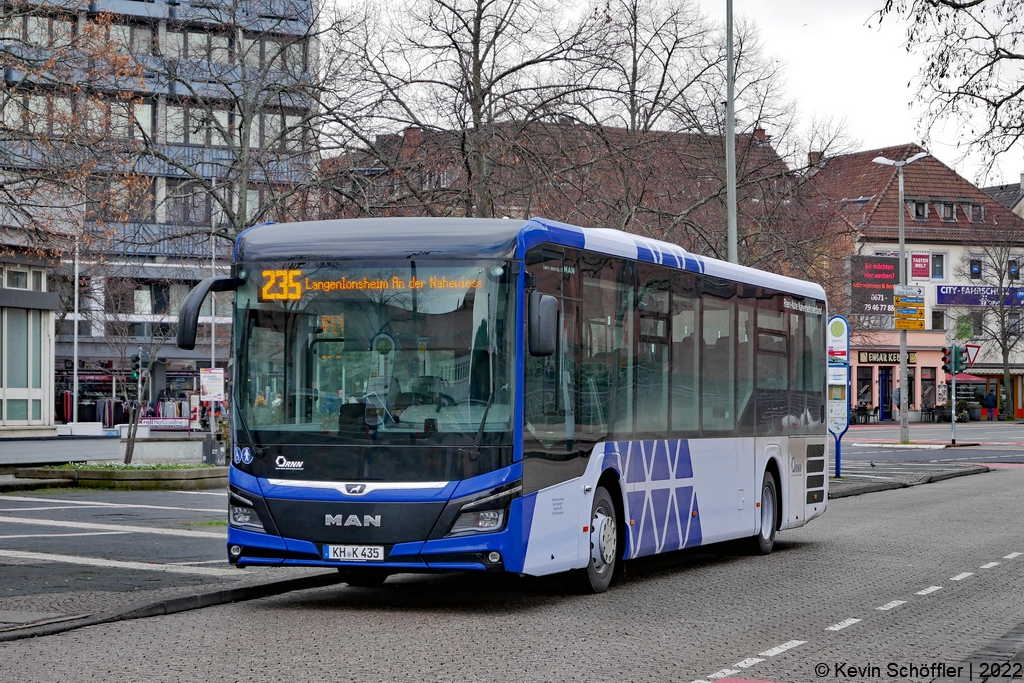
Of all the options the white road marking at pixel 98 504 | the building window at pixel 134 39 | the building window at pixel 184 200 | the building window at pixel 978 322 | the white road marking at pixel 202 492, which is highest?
the building window at pixel 134 39

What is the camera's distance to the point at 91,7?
17.3 m

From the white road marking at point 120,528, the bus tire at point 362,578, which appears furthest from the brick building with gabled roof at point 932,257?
the bus tire at point 362,578

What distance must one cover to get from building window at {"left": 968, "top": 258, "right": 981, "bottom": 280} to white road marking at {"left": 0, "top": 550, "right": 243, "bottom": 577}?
75.3 m

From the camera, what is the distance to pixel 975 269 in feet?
275

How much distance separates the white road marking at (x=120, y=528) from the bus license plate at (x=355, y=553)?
5.94m

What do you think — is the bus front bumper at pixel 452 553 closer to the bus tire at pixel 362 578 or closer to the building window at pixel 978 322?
the bus tire at pixel 362 578

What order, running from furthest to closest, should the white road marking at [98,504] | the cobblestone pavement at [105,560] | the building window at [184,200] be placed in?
the white road marking at [98,504]
the building window at [184,200]
the cobblestone pavement at [105,560]

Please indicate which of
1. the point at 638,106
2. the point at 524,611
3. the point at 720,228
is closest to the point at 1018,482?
the point at 720,228

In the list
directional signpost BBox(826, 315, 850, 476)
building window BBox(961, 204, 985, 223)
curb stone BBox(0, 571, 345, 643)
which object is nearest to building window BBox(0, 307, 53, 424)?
directional signpost BBox(826, 315, 850, 476)

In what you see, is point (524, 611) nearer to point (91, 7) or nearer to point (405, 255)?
point (405, 255)

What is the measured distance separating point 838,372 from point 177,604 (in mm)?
19540

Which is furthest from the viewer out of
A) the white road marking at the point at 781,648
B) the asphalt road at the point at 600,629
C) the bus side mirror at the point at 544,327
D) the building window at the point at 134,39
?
the building window at the point at 134,39

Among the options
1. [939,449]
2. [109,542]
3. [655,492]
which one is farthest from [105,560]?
[939,449]

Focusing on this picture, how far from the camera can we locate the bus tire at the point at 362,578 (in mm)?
12445
